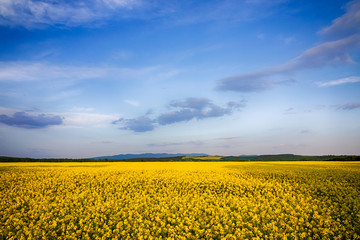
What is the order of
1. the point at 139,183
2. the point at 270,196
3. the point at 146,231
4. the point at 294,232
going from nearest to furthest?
the point at 146,231, the point at 294,232, the point at 270,196, the point at 139,183

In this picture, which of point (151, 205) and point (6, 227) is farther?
point (151, 205)

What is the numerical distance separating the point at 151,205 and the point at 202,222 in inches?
131

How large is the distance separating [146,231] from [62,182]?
12.1 m

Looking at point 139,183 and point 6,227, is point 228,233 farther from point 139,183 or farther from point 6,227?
point 139,183

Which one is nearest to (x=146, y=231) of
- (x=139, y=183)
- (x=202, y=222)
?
(x=202, y=222)

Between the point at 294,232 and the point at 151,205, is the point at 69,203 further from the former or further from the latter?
the point at 294,232

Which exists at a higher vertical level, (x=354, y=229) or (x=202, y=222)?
(x=202, y=222)

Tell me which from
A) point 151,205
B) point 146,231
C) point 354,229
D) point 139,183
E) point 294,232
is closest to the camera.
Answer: point 146,231

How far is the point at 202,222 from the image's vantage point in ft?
26.5

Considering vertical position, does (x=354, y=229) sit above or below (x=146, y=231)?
below

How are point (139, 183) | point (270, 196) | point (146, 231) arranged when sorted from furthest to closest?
1. point (139, 183)
2. point (270, 196)
3. point (146, 231)

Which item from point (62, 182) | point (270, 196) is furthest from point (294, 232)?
point (62, 182)

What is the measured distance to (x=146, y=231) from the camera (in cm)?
729

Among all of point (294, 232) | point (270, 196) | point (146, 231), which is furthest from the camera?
point (270, 196)
